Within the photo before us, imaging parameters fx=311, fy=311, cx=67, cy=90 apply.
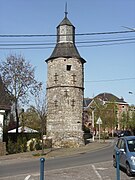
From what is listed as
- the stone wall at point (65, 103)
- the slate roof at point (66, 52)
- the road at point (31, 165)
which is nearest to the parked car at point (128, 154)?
the road at point (31, 165)

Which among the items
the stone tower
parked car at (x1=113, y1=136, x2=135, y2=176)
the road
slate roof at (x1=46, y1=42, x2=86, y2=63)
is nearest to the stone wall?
the stone tower

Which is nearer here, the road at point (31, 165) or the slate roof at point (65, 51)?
the road at point (31, 165)

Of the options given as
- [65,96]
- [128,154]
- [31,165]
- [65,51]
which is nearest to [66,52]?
[65,51]

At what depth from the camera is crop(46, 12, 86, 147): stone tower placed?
3431cm

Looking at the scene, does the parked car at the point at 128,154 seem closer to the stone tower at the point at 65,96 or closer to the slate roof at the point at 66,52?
the stone tower at the point at 65,96

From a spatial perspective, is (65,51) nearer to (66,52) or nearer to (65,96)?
(66,52)

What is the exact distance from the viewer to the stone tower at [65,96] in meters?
34.3

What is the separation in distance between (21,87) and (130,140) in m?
21.3

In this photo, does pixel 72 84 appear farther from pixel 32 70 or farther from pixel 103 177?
pixel 103 177

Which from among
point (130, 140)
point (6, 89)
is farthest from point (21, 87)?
point (130, 140)

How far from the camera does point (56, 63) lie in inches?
1398

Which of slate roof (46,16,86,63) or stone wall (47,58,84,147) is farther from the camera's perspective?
slate roof (46,16,86,63)

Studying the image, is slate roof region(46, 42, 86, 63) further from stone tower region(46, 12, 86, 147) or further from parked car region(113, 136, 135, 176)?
parked car region(113, 136, 135, 176)

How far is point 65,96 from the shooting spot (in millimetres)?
34562
